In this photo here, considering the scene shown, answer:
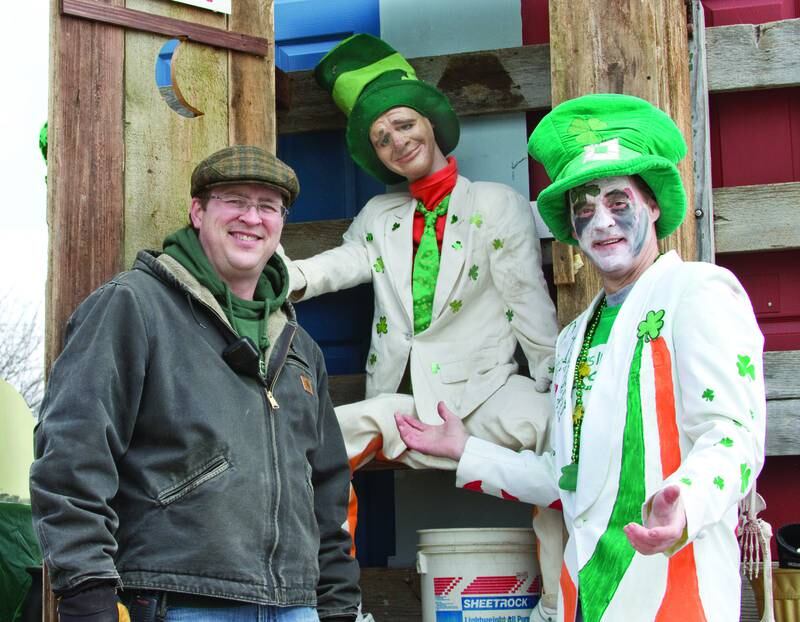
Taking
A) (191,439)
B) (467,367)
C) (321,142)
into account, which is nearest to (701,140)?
(467,367)

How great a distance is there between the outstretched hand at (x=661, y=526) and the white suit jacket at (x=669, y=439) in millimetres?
143

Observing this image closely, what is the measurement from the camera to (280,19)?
4.94 meters

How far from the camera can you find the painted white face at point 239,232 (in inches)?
118

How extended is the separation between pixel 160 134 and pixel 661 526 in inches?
68.7

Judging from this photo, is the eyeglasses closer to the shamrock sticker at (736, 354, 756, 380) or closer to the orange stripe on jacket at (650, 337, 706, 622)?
the orange stripe on jacket at (650, 337, 706, 622)

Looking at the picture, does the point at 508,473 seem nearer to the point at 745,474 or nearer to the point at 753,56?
the point at 745,474

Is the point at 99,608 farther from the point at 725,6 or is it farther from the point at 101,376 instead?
the point at 725,6

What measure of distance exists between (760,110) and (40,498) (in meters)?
2.89

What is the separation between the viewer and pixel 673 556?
2850mm

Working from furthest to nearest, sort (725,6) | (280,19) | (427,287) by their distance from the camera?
(280,19)
(725,6)
(427,287)

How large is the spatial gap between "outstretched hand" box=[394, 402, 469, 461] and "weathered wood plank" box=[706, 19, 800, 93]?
1.48 meters

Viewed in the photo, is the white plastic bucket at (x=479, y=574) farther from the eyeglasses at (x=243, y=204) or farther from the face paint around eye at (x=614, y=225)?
the eyeglasses at (x=243, y=204)

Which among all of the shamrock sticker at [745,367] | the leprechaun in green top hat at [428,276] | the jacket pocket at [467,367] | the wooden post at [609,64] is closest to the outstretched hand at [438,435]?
the leprechaun in green top hat at [428,276]

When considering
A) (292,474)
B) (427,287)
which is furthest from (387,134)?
(292,474)
